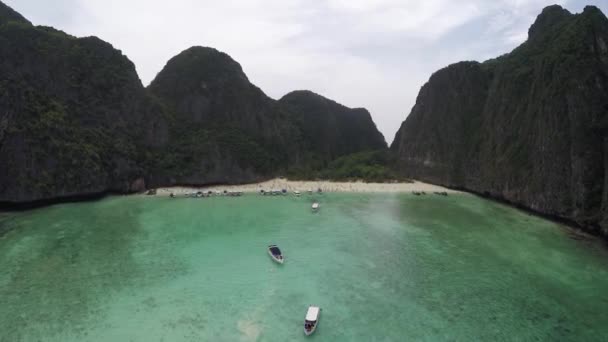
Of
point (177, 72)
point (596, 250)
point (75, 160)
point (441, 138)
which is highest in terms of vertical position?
point (177, 72)

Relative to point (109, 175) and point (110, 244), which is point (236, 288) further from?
point (109, 175)

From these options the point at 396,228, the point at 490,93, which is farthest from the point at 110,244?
the point at 490,93

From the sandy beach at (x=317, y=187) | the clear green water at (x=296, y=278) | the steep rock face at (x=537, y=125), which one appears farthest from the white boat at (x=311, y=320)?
the sandy beach at (x=317, y=187)

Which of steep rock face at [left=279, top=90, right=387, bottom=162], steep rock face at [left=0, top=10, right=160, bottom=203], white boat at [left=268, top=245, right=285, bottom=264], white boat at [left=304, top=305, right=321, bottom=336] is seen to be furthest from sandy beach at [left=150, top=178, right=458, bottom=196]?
white boat at [left=304, top=305, right=321, bottom=336]

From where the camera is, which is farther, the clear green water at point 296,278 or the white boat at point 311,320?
the clear green water at point 296,278

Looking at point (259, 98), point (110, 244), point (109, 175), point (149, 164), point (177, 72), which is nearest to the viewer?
point (110, 244)

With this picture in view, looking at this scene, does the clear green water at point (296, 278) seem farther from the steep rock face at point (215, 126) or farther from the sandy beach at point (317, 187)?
the steep rock face at point (215, 126)
